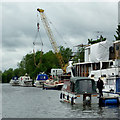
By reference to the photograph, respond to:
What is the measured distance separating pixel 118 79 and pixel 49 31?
68752 millimetres

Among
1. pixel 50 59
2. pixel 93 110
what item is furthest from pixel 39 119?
pixel 50 59

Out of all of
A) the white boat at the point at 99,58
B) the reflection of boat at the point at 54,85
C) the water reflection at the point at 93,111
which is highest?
the white boat at the point at 99,58

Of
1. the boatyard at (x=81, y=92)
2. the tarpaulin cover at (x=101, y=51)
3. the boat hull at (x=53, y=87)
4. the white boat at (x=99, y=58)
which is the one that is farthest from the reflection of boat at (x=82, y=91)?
the boat hull at (x=53, y=87)

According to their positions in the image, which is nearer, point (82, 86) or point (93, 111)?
point (93, 111)

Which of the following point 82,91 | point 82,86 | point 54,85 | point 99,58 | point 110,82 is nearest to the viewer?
point 82,91

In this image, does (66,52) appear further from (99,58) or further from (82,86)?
(82,86)

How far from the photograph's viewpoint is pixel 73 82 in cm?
3247

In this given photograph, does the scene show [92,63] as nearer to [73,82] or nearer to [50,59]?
[73,82]

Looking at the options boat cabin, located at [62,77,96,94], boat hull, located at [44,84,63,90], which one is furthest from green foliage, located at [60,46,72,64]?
boat cabin, located at [62,77,96,94]

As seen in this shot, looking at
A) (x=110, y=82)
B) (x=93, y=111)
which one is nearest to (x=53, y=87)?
(x=110, y=82)

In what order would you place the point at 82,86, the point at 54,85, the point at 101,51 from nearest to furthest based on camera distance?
the point at 82,86, the point at 101,51, the point at 54,85

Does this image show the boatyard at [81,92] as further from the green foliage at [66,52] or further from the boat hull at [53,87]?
the green foliage at [66,52]

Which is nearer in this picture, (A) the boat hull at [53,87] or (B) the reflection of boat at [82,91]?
(B) the reflection of boat at [82,91]

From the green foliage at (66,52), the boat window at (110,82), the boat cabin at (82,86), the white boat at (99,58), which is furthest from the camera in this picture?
the green foliage at (66,52)
